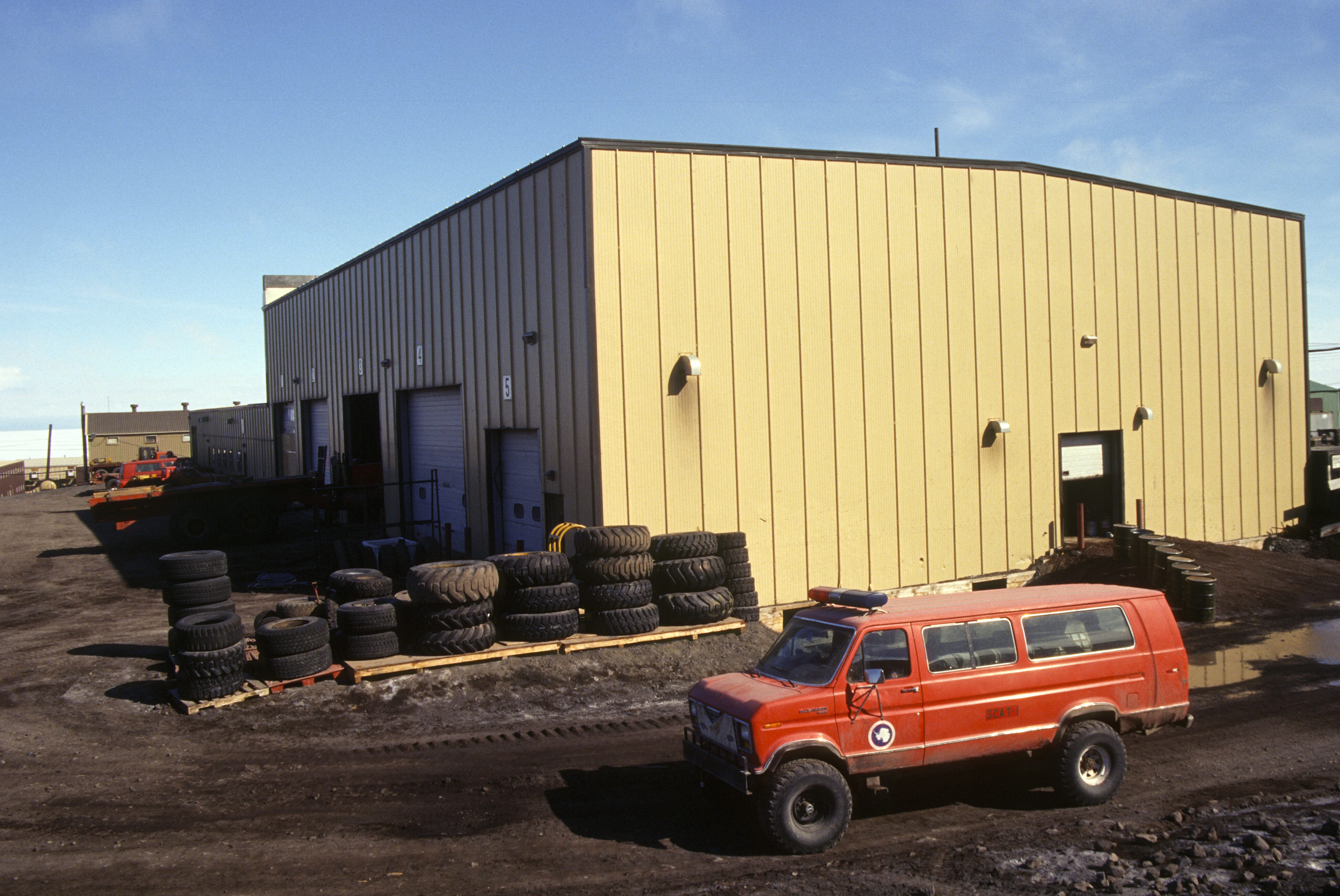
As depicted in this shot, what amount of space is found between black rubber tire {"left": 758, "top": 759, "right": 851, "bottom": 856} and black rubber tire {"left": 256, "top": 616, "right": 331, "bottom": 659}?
673 centimetres

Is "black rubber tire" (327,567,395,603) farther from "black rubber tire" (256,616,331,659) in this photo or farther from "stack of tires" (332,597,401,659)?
"black rubber tire" (256,616,331,659)

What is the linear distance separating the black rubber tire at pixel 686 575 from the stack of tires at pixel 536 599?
138cm

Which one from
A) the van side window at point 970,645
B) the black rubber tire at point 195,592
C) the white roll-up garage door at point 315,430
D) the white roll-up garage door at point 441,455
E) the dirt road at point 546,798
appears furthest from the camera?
the white roll-up garage door at point 315,430

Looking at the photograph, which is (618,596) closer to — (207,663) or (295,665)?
(295,665)

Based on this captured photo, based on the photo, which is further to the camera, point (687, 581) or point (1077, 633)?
point (687, 581)

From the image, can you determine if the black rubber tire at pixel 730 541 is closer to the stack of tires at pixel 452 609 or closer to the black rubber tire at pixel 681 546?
the black rubber tire at pixel 681 546

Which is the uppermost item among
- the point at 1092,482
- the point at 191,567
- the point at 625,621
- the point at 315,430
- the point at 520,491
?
the point at 315,430

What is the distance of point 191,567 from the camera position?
1162cm

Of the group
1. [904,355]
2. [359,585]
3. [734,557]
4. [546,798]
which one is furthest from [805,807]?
[904,355]

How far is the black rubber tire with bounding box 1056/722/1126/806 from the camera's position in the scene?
7.30m

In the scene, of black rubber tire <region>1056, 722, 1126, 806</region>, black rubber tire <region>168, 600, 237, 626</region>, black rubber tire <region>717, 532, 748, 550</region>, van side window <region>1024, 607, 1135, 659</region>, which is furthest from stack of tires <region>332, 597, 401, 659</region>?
black rubber tire <region>1056, 722, 1126, 806</region>

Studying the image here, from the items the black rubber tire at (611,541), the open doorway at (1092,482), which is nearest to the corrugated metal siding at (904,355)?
the open doorway at (1092,482)

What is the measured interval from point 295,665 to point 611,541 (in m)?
4.28

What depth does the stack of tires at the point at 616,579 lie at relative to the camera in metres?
12.5
